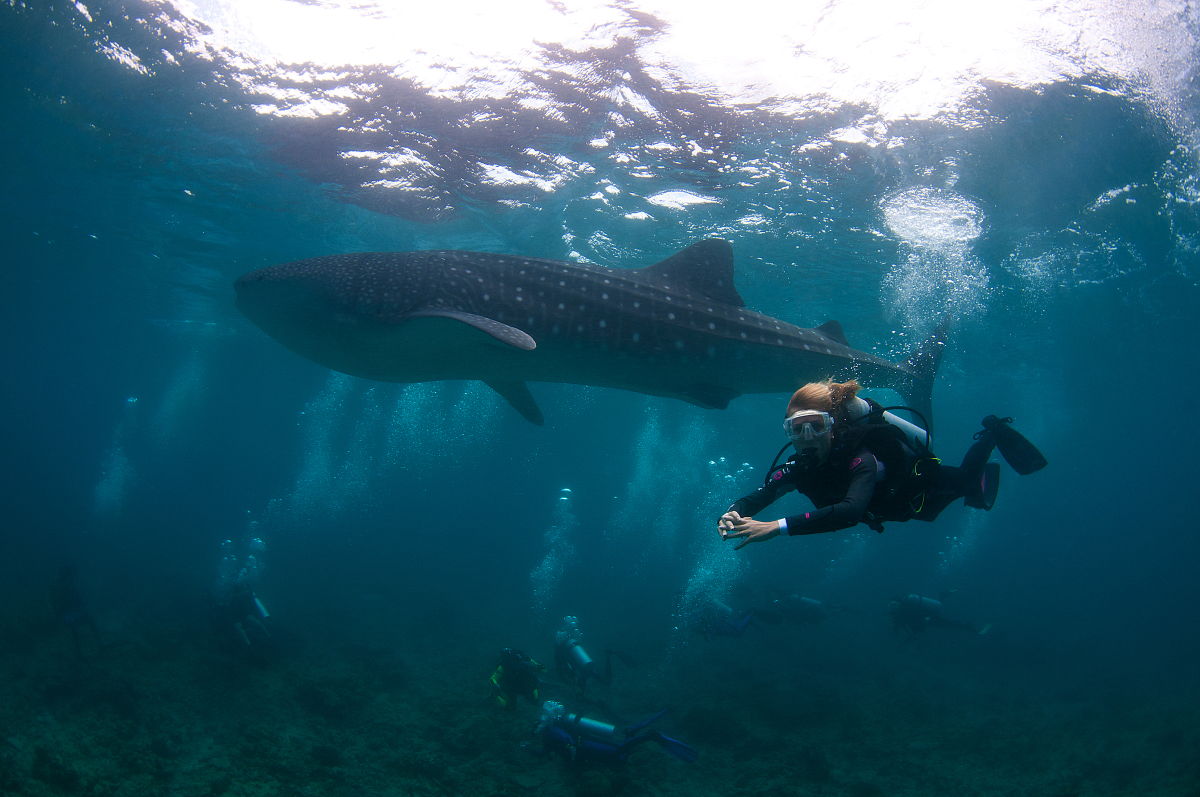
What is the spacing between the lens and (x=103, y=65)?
40.1ft

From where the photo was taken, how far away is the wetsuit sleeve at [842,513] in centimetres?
305

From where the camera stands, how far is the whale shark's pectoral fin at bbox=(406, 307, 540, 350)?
497cm

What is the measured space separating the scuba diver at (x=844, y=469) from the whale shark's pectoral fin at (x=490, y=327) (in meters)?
2.34

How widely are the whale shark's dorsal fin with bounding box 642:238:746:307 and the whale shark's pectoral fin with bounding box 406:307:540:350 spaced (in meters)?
2.47

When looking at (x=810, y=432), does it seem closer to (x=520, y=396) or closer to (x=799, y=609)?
(x=520, y=396)

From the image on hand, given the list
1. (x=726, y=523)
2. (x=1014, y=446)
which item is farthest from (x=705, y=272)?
(x=726, y=523)

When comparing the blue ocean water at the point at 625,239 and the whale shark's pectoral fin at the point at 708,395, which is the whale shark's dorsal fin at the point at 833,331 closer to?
the whale shark's pectoral fin at the point at 708,395

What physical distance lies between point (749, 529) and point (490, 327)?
3104 millimetres

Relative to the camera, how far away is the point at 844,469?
354 centimetres

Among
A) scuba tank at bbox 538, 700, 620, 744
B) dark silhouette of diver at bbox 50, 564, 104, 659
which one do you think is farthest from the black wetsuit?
dark silhouette of diver at bbox 50, 564, 104, 659

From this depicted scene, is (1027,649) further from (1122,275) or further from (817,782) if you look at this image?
(817,782)

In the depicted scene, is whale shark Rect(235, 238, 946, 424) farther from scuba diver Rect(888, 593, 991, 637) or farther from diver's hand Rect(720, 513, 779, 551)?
scuba diver Rect(888, 593, 991, 637)

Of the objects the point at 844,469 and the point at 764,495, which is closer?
the point at 844,469

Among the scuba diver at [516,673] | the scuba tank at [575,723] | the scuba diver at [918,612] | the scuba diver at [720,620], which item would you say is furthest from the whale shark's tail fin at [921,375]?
the scuba diver at [918,612]
